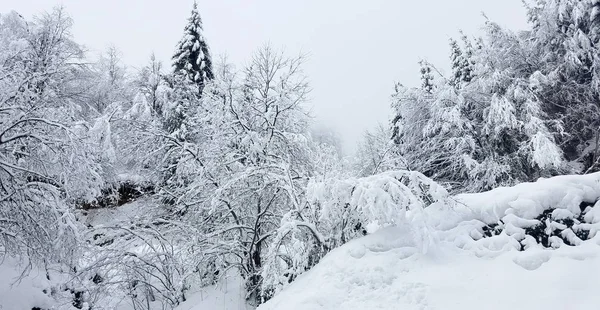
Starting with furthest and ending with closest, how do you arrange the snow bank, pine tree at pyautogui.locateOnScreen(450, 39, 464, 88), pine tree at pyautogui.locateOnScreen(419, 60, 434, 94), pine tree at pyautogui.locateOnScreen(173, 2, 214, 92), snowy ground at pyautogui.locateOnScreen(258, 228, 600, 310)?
pine tree at pyautogui.locateOnScreen(173, 2, 214, 92) → pine tree at pyautogui.locateOnScreen(450, 39, 464, 88) → pine tree at pyautogui.locateOnScreen(419, 60, 434, 94) → the snow bank → snowy ground at pyautogui.locateOnScreen(258, 228, 600, 310)

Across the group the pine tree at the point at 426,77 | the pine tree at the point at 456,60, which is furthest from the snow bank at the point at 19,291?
the pine tree at the point at 456,60

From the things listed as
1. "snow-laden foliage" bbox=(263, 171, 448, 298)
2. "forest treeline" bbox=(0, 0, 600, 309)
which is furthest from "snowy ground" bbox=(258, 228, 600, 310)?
"forest treeline" bbox=(0, 0, 600, 309)

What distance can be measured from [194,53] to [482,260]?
18.4 meters

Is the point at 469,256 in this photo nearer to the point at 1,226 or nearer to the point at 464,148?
the point at 1,226

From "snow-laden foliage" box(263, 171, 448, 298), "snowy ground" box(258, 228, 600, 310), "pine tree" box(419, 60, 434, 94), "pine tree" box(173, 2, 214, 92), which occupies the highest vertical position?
"pine tree" box(173, 2, 214, 92)

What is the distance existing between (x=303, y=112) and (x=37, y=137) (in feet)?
20.0

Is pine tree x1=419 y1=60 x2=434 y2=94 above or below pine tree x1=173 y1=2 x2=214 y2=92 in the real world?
below

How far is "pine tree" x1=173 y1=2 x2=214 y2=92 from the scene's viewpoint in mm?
19312

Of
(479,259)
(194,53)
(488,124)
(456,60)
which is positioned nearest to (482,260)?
(479,259)

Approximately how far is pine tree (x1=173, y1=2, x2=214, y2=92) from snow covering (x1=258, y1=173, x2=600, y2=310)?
16.1 meters

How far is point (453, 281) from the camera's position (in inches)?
163

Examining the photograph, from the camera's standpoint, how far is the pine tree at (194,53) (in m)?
19.3

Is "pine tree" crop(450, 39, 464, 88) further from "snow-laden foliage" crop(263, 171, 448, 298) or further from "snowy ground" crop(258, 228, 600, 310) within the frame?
"snowy ground" crop(258, 228, 600, 310)

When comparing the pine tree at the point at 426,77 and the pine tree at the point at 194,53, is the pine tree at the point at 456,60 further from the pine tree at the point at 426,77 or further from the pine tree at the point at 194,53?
the pine tree at the point at 194,53
